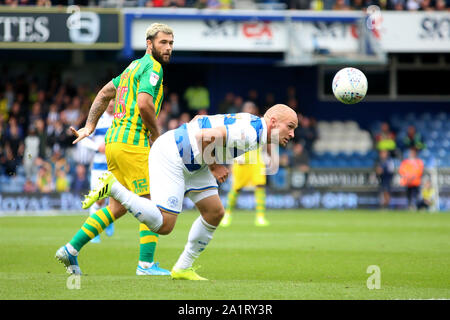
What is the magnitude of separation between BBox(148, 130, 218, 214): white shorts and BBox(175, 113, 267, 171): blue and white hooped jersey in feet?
Result: 0.26

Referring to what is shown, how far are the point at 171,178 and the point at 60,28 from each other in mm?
18053

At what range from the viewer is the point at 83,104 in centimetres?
2688

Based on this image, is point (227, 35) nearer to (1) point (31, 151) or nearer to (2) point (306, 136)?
(2) point (306, 136)

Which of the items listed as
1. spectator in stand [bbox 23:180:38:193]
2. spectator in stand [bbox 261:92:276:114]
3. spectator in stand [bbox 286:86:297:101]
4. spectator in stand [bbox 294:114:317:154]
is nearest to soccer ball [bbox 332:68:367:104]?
spectator in stand [bbox 23:180:38:193]

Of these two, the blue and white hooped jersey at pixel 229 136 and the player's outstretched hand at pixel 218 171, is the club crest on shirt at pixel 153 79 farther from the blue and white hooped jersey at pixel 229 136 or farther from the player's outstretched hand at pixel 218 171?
the player's outstretched hand at pixel 218 171

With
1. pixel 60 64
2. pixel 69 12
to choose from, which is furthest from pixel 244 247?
pixel 60 64

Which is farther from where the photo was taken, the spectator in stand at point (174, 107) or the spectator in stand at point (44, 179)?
the spectator in stand at point (174, 107)

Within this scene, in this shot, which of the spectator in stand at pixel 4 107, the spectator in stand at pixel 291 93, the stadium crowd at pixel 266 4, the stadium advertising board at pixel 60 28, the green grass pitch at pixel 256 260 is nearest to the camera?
the green grass pitch at pixel 256 260

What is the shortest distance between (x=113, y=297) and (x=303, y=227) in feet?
37.3

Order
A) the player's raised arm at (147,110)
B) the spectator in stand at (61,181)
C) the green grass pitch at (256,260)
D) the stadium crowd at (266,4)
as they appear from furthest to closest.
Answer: the stadium crowd at (266,4), the spectator in stand at (61,181), the player's raised arm at (147,110), the green grass pitch at (256,260)

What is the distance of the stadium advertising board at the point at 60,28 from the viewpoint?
24469mm

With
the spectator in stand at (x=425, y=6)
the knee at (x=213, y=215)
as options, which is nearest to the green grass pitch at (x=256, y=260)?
the knee at (x=213, y=215)

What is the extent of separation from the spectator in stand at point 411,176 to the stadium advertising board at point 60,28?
9836mm

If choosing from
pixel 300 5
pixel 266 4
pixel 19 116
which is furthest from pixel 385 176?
pixel 19 116
